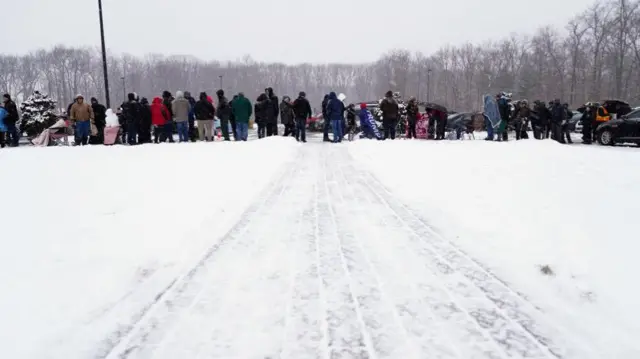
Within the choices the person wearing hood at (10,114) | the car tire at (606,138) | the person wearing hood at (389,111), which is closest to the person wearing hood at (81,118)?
the person wearing hood at (10,114)

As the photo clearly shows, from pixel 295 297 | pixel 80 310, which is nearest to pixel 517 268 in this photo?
pixel 295 297

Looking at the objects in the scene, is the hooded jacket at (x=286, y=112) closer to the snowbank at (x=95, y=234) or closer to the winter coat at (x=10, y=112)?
the snowbank at (x=95, y=234)

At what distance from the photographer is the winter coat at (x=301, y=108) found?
15242 mm

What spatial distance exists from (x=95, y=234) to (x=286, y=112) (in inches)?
476

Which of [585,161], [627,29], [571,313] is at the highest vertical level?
[627,29]

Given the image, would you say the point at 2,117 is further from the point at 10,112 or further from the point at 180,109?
the point at 180,109

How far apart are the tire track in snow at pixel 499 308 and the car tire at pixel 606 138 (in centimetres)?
1606

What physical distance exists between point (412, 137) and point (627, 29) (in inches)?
2432

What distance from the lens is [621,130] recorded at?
16.8 m

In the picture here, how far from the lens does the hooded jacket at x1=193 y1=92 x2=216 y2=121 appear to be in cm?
1423

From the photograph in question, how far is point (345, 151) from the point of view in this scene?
13.5 meters

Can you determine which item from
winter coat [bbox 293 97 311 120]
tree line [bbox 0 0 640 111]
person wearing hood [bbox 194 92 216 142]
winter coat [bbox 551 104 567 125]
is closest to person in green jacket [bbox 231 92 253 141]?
person wearing hood [bbox 194 92 216 142]

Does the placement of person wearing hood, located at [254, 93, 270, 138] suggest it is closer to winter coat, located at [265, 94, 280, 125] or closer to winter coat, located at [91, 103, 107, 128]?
winter coat, located at [265, 94, 280, 125]

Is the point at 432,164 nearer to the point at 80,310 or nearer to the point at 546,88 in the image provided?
the point at 80,310
